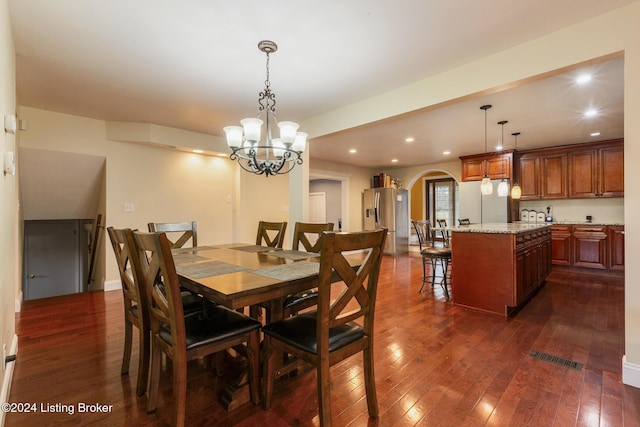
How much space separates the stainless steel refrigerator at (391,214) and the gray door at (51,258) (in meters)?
6.14

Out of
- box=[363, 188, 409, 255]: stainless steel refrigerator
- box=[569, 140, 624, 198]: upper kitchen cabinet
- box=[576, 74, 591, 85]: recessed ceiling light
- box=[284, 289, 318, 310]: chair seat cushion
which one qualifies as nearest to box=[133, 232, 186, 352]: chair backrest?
box=[284, 289, 318, 310]: chair seat cushion

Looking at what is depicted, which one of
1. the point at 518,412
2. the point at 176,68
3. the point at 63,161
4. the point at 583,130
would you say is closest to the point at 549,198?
the point at 583,130

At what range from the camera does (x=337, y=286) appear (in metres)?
4.45

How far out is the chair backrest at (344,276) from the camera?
4.35 ft

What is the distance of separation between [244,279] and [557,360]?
236 centimetres

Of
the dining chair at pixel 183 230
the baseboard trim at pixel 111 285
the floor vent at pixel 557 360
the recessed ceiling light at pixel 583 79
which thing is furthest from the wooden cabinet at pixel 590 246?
the baseboard trim at pixel 111 285

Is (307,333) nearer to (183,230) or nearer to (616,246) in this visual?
(183,230)

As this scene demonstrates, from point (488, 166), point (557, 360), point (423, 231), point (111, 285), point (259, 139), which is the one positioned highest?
point (488, 166)

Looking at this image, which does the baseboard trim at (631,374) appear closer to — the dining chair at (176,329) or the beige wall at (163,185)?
the dining chair at (176,329)

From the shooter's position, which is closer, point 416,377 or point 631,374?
point 631,374

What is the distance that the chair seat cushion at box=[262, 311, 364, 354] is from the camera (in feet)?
4.82

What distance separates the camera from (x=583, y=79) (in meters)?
2.76

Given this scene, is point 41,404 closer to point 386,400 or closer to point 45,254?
point 386,400

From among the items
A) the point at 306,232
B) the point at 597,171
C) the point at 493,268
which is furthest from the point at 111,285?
the point at 597,171
